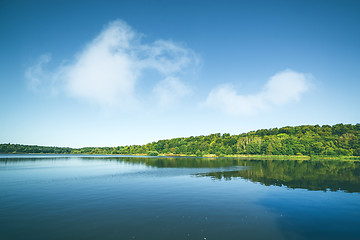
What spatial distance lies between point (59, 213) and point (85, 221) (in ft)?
13.1

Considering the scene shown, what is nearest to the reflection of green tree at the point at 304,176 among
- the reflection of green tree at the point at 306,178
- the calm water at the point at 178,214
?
the reflection of green tree at the point at 306,178

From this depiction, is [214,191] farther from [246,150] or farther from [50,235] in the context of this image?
[246,150]

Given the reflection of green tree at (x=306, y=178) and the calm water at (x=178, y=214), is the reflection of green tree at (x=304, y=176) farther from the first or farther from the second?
the calm water at (x=178, y=214)

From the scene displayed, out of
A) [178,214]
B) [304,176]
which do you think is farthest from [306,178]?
[178,214]

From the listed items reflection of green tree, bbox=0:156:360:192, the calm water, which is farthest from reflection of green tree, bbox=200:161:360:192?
the calm water

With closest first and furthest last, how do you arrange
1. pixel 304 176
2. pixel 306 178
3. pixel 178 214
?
pixel 178 214 < pixel 306 178 < pixel 304 176

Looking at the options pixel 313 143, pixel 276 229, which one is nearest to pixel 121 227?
pixel 276 229

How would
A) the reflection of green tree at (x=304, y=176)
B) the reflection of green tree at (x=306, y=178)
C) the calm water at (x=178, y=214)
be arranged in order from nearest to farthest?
the calm water at (x=178, y=214) → the reflection of green tree at (x=306, y=178) → the reflection of green tree at (x=304, y=176)

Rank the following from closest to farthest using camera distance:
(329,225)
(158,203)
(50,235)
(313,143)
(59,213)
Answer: (50,235) → (329,225) → (59,213) → (158,203) → (313,143)

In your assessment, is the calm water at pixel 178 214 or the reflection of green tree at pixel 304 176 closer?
the calm water at pixel 178 214

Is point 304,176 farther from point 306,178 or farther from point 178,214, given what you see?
point 178,214

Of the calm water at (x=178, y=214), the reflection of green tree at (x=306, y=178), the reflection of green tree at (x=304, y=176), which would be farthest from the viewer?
the reflection of green tree at (x=304, y=176)

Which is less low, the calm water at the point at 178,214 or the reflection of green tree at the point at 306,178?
the calm water at the point at 178,214

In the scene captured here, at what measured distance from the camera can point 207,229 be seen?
14.9 m
